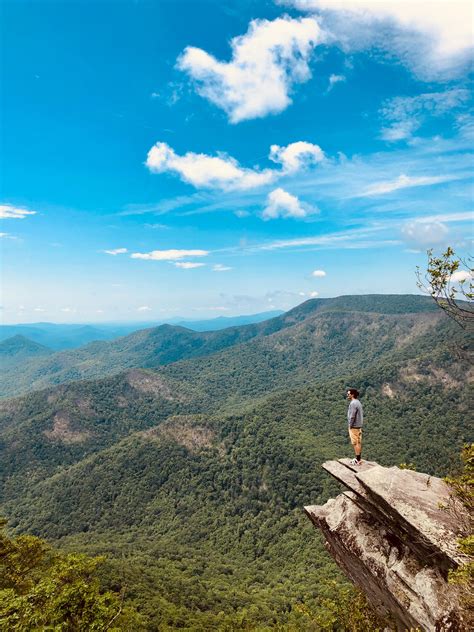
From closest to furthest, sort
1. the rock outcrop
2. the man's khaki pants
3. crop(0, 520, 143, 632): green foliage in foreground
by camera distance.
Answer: crop(0, 520, 143, 632): green foliage in foreground → the rock outcrop → the man's khaki pants

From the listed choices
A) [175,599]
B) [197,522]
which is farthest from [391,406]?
[175,599]

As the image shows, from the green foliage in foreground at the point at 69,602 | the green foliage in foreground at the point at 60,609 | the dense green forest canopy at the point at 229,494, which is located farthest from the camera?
the dense green forest canopy at the point at 229,494

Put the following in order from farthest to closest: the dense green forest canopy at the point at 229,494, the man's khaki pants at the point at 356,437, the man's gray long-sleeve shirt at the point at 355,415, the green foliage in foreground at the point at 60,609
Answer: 1. the dense green forest canopy at the point at 229,494
2. the man's khaki pants at the point at 356,437
3. the man's gray long-sleeve shirt at the point at 355,415
4. the green foliage in foreground at the point at 60,609

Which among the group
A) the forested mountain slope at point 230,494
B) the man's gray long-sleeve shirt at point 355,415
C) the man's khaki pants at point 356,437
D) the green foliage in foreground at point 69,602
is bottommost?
the forested mountain slope at point 230,494

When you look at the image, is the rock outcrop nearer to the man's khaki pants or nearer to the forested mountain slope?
Result: the man's khaki pants

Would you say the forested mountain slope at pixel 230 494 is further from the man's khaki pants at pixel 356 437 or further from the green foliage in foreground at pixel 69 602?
the man's khaki pants at pixel 356 437

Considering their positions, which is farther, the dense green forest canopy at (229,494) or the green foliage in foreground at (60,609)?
the dense green forest canopy at (229,494)

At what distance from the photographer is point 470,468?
1353cm

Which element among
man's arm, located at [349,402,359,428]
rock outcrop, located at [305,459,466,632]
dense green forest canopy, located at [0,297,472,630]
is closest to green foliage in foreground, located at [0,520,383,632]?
rock outcrop, located at [305,459,466,632]

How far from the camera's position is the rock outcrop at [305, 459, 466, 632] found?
1355 cm

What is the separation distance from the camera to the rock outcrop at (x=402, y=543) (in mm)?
13555

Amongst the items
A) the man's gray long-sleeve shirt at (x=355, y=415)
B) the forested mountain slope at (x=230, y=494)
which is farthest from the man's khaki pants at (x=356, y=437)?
the forested mountain slope at (x=230, y=494)

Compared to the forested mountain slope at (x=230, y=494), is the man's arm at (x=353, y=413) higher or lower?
higher

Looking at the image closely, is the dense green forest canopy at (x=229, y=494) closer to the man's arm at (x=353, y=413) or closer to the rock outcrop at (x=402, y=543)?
the rock outcrop at (x=402, y=543)
